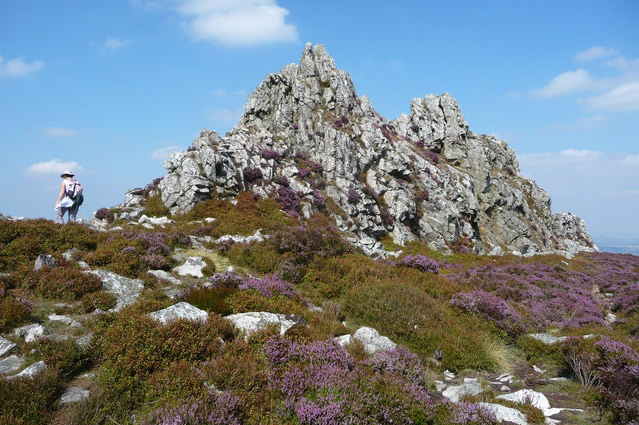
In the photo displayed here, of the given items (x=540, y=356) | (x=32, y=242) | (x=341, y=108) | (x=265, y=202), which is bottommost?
(x=540, y=356)

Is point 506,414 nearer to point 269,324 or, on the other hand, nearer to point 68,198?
point 269,324

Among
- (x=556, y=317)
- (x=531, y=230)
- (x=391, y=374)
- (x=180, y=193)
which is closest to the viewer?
(x=391, y=374)

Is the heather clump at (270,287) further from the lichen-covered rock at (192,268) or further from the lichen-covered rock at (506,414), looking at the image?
the lichen-covered rock at (506,414)

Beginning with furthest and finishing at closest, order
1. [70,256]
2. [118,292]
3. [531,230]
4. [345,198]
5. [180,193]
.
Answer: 1. [531,230]
2. [345,198]
3. [180,193]
4. [70,256]
5. [118,292]

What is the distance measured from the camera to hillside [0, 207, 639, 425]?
6145 millimetres

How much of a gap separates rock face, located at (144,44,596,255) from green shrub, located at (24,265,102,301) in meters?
14.1

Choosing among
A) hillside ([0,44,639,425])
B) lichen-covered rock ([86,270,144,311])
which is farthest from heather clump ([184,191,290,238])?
lichen-covered rock ([86,270,144,311])

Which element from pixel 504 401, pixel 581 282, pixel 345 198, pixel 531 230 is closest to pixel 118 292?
pixel 504 401

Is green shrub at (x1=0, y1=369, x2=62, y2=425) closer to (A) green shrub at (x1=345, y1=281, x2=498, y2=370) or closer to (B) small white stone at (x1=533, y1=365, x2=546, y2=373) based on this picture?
(A) green shrub at (x1=345, y1=281, x2=498, y2=370)

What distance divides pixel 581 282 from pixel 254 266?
2518 centimetres

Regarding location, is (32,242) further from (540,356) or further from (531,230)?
(531,230)

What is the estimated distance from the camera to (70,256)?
1311 cm

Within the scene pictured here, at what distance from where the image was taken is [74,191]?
61.9 ft

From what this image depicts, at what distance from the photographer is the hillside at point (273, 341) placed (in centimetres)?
614
